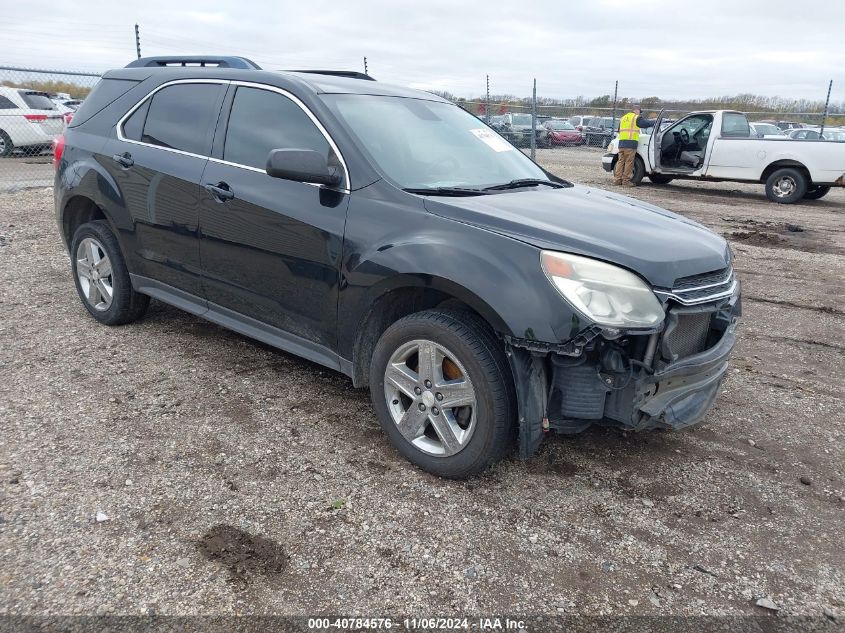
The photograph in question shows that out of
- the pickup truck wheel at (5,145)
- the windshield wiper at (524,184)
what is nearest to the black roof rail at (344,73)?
the windshield wiper at (524,184)

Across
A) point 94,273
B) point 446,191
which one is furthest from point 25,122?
point 446,191

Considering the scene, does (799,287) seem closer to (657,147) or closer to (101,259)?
(101,259)

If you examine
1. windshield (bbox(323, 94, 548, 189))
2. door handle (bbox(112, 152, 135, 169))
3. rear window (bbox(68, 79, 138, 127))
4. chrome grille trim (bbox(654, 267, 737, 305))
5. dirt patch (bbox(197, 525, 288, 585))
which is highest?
rear window (bbox(68, 79, 138, 127))

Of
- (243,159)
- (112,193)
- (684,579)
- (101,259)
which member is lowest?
(684,579)

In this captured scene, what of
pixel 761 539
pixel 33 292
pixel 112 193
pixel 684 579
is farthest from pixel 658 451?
pixel 33 292

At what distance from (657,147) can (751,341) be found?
11.1m

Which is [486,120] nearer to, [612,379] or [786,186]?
[786,186]

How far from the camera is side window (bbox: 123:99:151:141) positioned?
14.6 feet

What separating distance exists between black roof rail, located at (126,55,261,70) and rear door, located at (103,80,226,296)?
340 millimetres

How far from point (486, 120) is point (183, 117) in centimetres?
2025

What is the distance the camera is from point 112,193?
4.51 m

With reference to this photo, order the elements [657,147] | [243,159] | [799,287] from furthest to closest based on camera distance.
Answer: [657,147] < [799,287] < [243,159]

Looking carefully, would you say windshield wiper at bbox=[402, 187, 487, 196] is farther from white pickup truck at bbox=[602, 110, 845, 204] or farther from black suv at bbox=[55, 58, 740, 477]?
white pickup truck at bbox=[602, 110, 845, 204]


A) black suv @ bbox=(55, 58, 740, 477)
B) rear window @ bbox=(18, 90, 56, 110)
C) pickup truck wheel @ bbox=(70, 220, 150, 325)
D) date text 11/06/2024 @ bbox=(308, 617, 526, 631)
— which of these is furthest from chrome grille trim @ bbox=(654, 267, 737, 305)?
rear window @ bbox=(18, 90, 56, 110)
